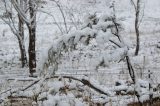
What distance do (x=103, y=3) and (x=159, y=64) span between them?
20974 mm

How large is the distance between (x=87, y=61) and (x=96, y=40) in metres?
18.6

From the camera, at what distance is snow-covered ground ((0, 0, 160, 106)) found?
3072mm

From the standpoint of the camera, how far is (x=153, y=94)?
3209 millimetres

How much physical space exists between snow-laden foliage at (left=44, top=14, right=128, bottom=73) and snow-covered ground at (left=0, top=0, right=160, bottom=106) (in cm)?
7

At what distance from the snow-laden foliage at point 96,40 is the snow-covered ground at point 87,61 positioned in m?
0.07

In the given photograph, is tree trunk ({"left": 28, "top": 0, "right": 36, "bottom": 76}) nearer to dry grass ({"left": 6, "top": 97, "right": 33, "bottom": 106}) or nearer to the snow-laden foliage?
dry grass ({"left": 6, "top": 97, "right": 33, "bottom": 106})

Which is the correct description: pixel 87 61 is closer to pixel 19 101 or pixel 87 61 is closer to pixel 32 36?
pixel 32 36

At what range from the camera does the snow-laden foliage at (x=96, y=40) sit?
2767 mm

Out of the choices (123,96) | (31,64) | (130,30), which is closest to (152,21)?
(130,30)

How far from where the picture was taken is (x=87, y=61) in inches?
839

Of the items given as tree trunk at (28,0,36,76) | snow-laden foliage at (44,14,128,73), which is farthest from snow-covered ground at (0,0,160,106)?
tree trunk at (28,0,36,76)

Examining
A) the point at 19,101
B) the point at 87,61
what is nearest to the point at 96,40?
the point at 19,101

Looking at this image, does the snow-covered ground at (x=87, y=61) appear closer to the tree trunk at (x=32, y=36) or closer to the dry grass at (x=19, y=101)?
the dry grass at (x=19, y=101)

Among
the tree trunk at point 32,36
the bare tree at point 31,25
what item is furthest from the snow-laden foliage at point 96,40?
the tree trunk at point 32,36
